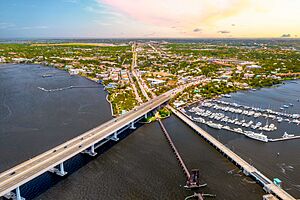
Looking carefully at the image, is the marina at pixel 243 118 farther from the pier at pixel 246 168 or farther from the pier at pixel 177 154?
the pier at pixel 177 154

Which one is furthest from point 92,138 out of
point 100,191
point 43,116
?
point 43,116

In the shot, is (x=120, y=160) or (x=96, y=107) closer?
(x=120, y=160)

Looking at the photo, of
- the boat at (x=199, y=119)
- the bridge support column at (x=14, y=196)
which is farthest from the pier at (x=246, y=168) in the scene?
the bridge support column at (x=14, y=196)

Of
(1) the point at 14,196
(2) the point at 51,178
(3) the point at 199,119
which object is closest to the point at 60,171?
(2) the point at 51,178

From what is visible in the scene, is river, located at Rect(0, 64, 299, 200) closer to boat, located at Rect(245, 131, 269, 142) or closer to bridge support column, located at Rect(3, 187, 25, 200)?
bridge support column, located at Rect(3, 187, 25, 200)

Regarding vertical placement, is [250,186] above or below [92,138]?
below

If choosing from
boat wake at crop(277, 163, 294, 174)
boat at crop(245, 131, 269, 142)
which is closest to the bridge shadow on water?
boat at crop(245, 131, 269, 142)

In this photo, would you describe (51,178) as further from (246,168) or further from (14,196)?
(246,168)

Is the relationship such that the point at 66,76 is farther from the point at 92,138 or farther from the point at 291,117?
the point at 291,117
